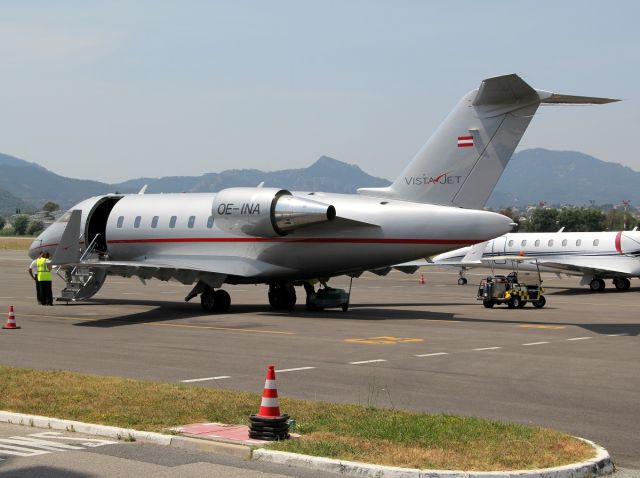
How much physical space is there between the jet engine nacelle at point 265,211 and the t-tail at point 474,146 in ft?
9.35

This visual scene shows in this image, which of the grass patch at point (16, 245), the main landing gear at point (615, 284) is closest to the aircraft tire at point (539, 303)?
the main landing gear at point (615, 284)

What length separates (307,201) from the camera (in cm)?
2895

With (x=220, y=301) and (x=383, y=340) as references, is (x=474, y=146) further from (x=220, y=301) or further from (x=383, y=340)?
(x=220, y=301)

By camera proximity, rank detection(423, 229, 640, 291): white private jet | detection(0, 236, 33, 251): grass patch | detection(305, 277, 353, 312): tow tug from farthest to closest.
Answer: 1. detection(0, 236, 33, 251): grass patch
2. detection(423, 229, 640, 291): white private jet
3. detection(305, 277, 353, 312): tow tug

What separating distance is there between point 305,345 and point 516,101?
405 inches

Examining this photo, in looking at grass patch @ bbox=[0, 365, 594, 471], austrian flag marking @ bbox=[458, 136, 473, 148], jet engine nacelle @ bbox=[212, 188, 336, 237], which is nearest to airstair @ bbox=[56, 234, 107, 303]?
jet engine nacelle @ bbox=[212, 188, 336, 237]

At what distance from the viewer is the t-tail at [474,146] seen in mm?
26906

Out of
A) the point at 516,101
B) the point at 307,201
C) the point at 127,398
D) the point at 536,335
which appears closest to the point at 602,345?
the point at 536,335

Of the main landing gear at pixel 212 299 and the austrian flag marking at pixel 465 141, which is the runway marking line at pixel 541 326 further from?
the main landing gear at pixel 212 299

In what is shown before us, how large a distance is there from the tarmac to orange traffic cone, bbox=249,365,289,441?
351cm

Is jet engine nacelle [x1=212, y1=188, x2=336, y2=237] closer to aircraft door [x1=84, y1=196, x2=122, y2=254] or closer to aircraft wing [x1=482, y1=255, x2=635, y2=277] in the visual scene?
aircraft door [x1=84, y1=196, x2=122, y2=254]

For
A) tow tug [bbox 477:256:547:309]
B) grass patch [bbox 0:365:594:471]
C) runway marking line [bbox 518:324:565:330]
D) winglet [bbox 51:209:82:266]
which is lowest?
grass patch [bbox 0:365:594:471]

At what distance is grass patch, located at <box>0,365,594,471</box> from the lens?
31.3ft

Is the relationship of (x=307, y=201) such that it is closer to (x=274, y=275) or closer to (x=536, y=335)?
(x=274, y=275)
